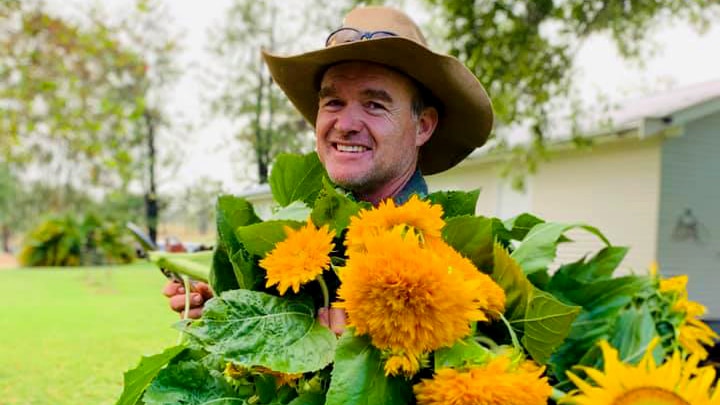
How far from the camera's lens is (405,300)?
75 cm

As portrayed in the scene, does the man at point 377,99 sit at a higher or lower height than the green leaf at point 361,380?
higher

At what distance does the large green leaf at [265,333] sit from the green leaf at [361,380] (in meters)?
0.04

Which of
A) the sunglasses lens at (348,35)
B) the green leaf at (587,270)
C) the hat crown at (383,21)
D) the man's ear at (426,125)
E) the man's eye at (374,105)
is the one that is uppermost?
the hat crown at (383,21)

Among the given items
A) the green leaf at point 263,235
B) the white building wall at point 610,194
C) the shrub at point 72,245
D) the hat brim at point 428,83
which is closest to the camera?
the green leaf at point 263,235

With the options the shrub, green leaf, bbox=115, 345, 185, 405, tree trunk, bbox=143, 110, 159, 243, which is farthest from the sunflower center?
tree trunk, bbox=143, 110, 159, 243

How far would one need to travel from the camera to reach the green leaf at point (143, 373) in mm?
977

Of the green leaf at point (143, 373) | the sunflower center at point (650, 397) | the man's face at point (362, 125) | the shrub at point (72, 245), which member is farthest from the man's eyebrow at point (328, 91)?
the shrub at point (72, 245)

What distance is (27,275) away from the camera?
13.0 m

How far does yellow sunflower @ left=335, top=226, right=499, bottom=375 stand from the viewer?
0.75 metres

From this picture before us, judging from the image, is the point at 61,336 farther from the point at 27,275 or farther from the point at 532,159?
the point at 27,275

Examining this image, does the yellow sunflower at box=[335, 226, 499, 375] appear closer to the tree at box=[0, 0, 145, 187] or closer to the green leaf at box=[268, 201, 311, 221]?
the green leaf at box=[268, 201, 311, 221]

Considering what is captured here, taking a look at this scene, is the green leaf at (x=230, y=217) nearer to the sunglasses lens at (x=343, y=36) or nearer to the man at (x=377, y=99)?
the man at (x=377, y=99)

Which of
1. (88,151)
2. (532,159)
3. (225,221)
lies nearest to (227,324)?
(225,221)

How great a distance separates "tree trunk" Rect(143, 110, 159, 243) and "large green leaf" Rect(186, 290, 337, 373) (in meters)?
24.7
